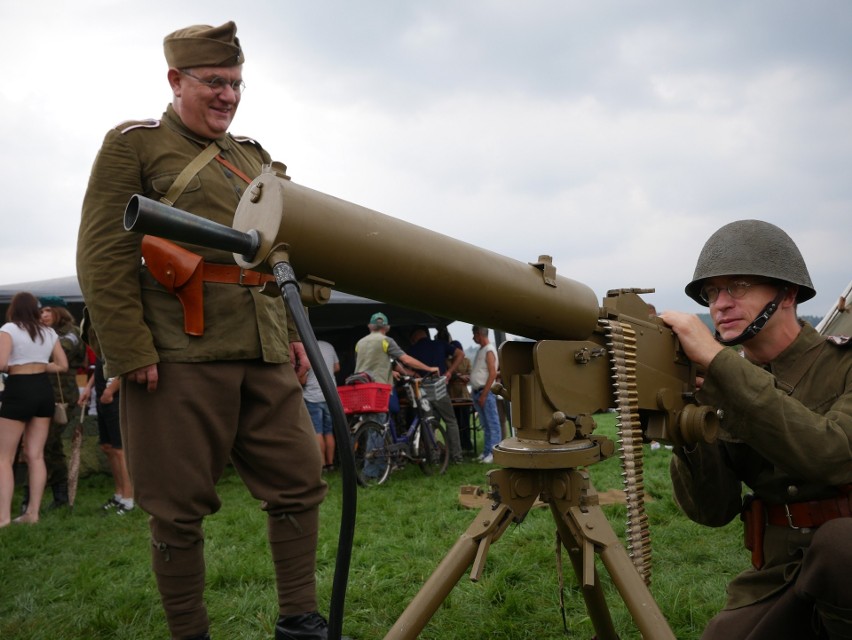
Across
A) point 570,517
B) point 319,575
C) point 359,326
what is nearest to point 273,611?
point 319,575

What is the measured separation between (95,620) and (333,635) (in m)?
2.68

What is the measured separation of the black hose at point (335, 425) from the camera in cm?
155

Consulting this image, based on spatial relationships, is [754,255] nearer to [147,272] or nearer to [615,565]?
[615,565]

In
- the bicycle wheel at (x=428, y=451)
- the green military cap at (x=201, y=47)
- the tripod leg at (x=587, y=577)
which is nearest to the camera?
the tripod leg at (x=587, y=577)

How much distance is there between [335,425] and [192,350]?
1406mm

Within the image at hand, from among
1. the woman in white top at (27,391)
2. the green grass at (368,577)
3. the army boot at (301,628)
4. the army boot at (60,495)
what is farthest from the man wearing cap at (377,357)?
the army boot at (301,628)

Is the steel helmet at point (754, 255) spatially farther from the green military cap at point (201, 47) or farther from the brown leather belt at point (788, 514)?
the green military cap at point (201, 47)

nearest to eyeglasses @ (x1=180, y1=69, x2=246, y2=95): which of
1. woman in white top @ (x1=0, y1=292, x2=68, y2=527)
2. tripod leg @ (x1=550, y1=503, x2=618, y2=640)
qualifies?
tripod leg @ (x1=550, y1=503, x2=618, y2=640)

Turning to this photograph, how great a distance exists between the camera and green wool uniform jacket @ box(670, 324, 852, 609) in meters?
2.19

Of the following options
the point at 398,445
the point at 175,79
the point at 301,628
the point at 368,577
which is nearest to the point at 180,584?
the point at 301,628

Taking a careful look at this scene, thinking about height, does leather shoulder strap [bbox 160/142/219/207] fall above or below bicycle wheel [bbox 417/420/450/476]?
above

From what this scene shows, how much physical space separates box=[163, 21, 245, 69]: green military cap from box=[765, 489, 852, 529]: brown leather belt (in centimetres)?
255

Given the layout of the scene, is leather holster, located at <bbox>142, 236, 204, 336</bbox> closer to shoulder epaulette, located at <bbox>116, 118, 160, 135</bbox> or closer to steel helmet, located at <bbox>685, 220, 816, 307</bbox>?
shoulder epaulette, located at <bbox>116, 118, 160, 135</bbox>

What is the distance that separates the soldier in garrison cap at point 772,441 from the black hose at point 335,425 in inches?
49.9
